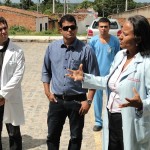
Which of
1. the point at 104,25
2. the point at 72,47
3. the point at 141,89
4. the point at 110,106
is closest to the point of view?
the point at 141,89

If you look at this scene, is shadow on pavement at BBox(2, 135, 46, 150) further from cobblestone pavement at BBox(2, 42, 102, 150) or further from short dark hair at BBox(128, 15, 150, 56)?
short dark hair at BBox(128, 15, 150, 56)

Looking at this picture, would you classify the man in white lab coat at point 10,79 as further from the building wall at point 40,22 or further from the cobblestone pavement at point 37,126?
the building wall at point 40,22

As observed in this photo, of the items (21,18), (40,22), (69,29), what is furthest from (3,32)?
(40,22)

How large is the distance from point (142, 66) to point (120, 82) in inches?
9.8

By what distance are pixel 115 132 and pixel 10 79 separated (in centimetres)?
155

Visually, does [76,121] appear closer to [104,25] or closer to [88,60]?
[88,60]

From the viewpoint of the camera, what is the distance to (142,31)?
3215 mm

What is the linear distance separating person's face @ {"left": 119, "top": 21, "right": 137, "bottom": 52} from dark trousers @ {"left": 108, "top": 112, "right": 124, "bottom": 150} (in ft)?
2.20

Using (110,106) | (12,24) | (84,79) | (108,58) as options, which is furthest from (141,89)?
(12,24)

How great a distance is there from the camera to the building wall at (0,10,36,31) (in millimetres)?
45469

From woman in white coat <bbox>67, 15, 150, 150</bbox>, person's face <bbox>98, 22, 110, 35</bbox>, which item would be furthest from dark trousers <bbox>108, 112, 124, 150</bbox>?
person's face <bbox>98, 22, 110, 35</bbox>

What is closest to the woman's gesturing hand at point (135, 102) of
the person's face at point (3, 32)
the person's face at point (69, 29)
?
the person's face at point (69, 29)

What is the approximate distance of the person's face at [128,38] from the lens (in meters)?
3.25

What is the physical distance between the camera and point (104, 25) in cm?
586
